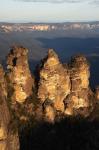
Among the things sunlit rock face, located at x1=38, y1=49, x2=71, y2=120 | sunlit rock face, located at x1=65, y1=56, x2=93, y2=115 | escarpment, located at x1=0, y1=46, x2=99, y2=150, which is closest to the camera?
escarpment, located at x1=0, y1=46, x2=99, y2=150

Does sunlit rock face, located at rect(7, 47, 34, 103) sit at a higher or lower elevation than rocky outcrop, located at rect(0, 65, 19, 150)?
higher

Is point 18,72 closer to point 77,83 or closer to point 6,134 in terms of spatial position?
point 77,83

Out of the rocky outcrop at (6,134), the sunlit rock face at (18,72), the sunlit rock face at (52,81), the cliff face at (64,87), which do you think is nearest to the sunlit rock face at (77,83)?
the cliff face at (64,87)

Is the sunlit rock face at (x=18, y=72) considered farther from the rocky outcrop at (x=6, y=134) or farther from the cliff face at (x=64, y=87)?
the rocky outcrop at (x=6, y=134)

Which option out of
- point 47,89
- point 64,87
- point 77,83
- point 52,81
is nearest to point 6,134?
point 47,89

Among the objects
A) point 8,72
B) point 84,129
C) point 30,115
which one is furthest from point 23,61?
point 84,129

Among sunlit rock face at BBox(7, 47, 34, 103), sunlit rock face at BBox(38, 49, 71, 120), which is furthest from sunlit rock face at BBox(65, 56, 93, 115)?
sunlit rock face at BBox(7, 47, 34, 103)

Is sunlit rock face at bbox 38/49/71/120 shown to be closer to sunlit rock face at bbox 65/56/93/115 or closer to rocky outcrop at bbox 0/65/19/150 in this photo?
sunlit rock face at bbox 65/56/93/115
